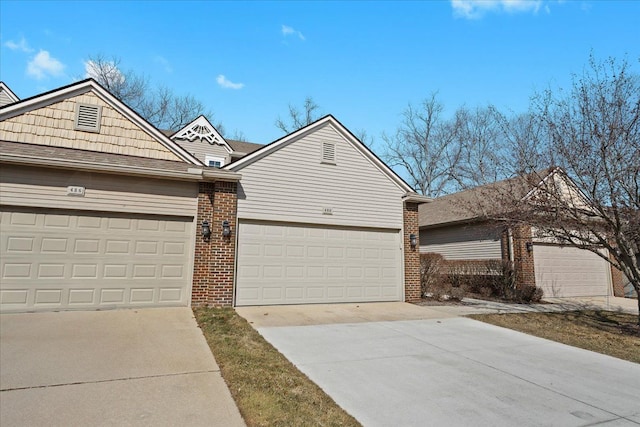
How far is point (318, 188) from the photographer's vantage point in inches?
438

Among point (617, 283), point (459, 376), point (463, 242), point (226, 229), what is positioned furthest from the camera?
point (463, 242)

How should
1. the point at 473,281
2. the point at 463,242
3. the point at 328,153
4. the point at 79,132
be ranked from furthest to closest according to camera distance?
the point at 463,242 < the point at 473,281 < the point at 328,153 < the point at 79,132

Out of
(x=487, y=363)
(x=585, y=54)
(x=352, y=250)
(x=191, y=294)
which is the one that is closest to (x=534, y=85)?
(x=585, y=54)

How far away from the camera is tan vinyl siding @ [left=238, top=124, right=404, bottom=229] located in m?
10.4

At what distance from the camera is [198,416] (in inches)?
148

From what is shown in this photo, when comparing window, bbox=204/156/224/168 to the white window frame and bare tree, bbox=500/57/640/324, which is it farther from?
bare tree, bbox=500/57/640/324

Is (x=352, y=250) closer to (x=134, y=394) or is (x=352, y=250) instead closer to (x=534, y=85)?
(x=534, y=85)

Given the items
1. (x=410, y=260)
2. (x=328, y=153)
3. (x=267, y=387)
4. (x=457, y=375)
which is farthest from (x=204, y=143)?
(x=457, y=375)

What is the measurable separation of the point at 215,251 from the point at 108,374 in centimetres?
473

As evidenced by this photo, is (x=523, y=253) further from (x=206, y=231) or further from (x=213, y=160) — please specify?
(x=213, y=160)

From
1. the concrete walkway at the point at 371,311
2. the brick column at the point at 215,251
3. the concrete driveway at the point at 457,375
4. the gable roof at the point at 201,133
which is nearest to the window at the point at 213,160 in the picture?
the gable roof at the point at 201,133

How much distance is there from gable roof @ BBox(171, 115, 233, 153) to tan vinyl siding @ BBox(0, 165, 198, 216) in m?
7.79

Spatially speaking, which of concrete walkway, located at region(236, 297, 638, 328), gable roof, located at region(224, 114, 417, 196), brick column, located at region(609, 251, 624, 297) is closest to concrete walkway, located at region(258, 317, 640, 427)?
concrete walkway, located at region(236, 297, 638, 328)

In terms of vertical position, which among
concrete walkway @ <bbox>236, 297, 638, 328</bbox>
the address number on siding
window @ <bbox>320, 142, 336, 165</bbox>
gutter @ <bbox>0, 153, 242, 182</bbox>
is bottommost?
concrete walkway @ <bbox>236, 297, 638, 328</bbox>
